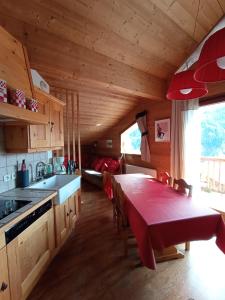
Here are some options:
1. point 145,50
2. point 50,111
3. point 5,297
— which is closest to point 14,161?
point 50,111

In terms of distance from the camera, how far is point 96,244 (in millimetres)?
2420

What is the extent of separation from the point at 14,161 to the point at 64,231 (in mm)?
1138

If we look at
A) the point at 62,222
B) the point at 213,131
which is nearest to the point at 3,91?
the point at 62,222

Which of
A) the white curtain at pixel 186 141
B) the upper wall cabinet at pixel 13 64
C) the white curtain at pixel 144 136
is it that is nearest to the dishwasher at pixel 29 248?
the upper wall cabinet at pixel 13 64

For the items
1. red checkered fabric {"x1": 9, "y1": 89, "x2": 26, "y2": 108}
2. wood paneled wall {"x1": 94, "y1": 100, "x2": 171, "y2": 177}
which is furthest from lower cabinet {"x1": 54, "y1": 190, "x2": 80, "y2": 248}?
wood paneled wall {"x1": 94, "y1": 100, "x2": 171, "y2": 177}

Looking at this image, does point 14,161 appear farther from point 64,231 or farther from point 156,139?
point 156,139

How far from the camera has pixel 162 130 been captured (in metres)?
3.82

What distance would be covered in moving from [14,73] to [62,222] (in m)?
1.82

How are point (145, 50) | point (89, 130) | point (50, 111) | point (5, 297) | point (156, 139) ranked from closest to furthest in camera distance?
point (5, 297) < point (50, 111) < point (145, 50) < point (156, 139) < point (89, 130)

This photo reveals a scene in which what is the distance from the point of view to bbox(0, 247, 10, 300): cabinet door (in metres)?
1.21

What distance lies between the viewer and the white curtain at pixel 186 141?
10.2 ft

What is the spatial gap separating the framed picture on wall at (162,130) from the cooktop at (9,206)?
9.65 ft

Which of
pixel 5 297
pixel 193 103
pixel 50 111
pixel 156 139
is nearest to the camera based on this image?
pixel 5 297

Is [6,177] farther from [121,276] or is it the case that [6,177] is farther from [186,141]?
[186,141]
